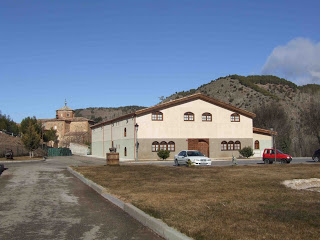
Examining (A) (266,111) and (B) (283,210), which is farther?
(A) (266,111)

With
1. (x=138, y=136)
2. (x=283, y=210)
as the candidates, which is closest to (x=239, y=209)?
(x=283, y=210)

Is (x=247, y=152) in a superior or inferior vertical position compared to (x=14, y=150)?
inferior

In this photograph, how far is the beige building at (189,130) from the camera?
145 ft

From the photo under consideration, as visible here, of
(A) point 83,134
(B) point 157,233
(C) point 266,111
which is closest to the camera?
(B) point 157,233

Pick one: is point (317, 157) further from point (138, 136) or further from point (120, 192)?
point (120, 192)

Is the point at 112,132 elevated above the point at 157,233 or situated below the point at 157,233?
above

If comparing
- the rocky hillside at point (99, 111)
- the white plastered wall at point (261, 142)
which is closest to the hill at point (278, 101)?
the white plastered wall at point (261, 142)

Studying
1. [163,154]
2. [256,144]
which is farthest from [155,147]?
[256,144]

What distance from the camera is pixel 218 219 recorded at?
7.58 meters

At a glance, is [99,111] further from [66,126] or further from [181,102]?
[181,102]

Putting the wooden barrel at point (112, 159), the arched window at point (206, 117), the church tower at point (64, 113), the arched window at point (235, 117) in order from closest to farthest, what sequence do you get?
the wooden barrel at point (112, 159) → the arched window at point (206, 117) → the arched window at point (235, 117) → the church tower at point (64, 113)

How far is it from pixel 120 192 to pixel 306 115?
174 ft

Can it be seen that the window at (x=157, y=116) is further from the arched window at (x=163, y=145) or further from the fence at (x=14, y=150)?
the fence at (x=14, y=150)

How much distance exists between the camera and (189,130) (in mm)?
46094
